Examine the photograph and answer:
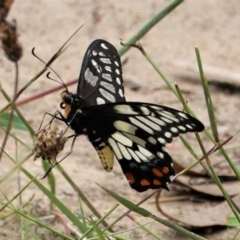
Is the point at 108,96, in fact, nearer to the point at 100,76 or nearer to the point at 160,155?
the point at 100,76

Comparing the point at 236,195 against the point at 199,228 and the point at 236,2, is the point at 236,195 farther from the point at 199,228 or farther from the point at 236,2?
the point at 236,2

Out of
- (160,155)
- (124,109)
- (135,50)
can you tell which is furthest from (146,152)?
(135,50)

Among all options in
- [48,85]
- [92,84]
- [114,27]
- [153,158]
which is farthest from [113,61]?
[114,27]

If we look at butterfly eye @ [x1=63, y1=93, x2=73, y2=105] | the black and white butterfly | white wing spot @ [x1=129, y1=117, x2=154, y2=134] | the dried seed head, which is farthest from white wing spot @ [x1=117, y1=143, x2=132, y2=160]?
the dried seed head

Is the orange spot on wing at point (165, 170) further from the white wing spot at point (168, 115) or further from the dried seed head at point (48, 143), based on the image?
the dried seed head at point (48, 143)

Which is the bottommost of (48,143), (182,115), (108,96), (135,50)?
(48,143)

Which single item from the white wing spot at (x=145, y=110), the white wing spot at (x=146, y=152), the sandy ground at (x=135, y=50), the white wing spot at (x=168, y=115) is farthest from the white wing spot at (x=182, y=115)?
the sandy ground at (x=135, y=50)
